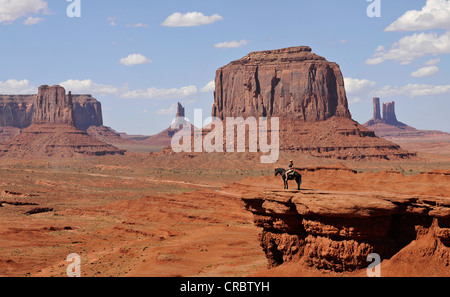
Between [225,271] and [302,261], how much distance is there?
540cm

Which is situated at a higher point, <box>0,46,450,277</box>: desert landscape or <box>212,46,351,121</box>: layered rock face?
<box>212,46,351,121</box>: layered rock face

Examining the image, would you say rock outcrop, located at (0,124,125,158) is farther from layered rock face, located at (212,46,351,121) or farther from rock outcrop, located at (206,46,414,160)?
rock outcrop, located at (206,46,414,160)

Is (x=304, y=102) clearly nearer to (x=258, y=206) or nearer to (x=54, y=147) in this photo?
(x=54, y=147)

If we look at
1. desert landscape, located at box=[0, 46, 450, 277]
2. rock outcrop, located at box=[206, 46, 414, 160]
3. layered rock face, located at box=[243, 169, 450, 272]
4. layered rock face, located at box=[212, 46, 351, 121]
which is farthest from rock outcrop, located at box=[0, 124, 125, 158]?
layered rock face, located at box=[243, 169, 450, 272]

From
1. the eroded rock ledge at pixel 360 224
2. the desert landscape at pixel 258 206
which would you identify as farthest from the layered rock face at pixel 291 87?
the eroded rock ledge at pixel 360 224

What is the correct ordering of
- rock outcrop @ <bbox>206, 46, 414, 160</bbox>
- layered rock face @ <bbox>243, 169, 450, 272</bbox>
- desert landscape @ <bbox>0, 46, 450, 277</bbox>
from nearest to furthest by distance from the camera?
1. layered rock face @ <bbox>243, 169, 450, 272</bbox>
2. desert landscape @ <bbox>0, 46, 450, 277</bbox>
3. rock outcrop @ <bbox>206, 46, 414, 160</bbox>

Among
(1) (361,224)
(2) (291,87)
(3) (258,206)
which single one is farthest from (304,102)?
(1) (361,224)

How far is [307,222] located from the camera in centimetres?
2297

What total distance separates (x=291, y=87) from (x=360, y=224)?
129 meters

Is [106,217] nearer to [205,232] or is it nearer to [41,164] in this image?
[205,232]

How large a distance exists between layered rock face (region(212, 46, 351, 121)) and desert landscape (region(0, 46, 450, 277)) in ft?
0.95

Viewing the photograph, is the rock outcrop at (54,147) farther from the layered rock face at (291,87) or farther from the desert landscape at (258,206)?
the layered rock face at (291,87)

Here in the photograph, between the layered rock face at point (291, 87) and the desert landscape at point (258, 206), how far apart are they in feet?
0.95

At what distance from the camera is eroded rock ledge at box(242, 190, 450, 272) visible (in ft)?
69.1
